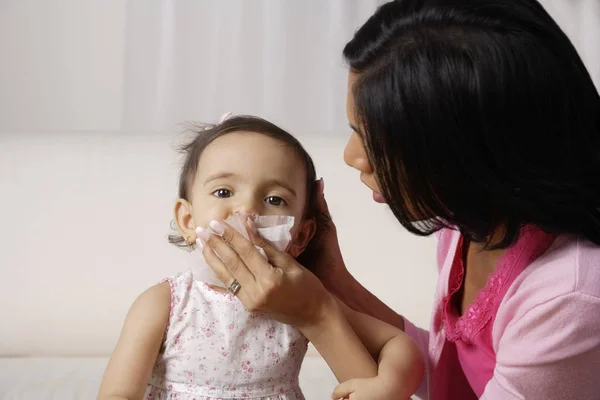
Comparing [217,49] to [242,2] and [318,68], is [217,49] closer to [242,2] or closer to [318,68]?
[242,2]

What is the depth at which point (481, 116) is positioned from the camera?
3.35 ft

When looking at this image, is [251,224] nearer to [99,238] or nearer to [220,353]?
[220,353]

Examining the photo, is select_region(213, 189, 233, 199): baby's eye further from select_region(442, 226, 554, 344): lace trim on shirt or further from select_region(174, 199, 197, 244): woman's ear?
select_region(442, 226, 554, 344): lace trim on shirt

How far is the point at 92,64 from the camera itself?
9.66 feet

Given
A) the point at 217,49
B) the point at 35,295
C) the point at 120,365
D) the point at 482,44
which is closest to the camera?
the point at 482,44

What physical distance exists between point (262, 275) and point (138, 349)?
22 cm

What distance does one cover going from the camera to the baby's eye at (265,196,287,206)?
1.22 meters

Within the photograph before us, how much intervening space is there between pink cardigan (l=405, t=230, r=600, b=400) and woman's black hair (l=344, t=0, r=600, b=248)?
0.20 ft

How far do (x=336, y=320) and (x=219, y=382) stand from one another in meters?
0.20

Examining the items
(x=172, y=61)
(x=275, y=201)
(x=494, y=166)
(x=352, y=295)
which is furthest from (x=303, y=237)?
(x=172, y=61)

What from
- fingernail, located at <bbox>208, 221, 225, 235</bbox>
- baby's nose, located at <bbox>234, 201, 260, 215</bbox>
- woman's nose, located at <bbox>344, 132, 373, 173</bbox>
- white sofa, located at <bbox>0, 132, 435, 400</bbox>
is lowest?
white sofa, located at <bbox>0, 132, 435, 400</bbox>

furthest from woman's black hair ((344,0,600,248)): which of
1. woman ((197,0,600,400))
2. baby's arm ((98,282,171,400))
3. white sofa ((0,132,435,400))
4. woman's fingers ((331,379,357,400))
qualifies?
white sofa ((0,132,435,400))

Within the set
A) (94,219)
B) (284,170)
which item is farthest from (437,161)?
(94,219)

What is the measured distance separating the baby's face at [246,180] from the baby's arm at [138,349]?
0.14m
